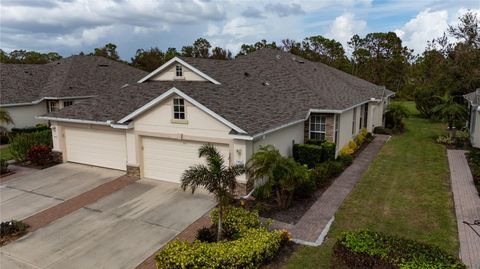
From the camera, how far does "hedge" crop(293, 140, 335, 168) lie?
1653 cm

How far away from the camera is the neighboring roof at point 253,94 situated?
14.7 metres

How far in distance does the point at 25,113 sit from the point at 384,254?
1121 inches

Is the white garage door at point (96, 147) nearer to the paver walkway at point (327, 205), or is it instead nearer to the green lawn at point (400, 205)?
the paver walkway at point (327, 205)

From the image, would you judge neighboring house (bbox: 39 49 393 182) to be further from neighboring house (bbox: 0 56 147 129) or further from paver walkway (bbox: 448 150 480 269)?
neighboring house (bbox: 0 56 147 129)

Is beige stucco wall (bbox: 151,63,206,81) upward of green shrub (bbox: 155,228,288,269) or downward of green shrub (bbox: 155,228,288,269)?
upward

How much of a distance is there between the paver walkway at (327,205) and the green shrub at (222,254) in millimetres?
1613

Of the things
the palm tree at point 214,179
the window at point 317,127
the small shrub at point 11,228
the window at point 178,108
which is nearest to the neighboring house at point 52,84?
the window at point 178,108

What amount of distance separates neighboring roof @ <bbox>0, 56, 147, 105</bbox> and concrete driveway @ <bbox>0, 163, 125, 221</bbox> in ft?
41.6

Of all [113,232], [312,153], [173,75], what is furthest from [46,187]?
[312,153]

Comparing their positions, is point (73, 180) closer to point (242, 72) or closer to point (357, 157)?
point (242, 72)

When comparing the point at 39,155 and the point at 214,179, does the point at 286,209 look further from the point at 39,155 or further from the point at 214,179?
the point at 39,155

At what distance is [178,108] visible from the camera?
14.1m

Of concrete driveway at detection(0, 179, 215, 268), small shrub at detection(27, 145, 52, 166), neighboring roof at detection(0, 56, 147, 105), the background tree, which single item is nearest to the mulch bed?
concrete driveway at detection(0, 179, 215, 268)

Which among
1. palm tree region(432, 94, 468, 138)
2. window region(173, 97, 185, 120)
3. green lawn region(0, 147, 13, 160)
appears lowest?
green lawn region(0, 147, 13, 160)
